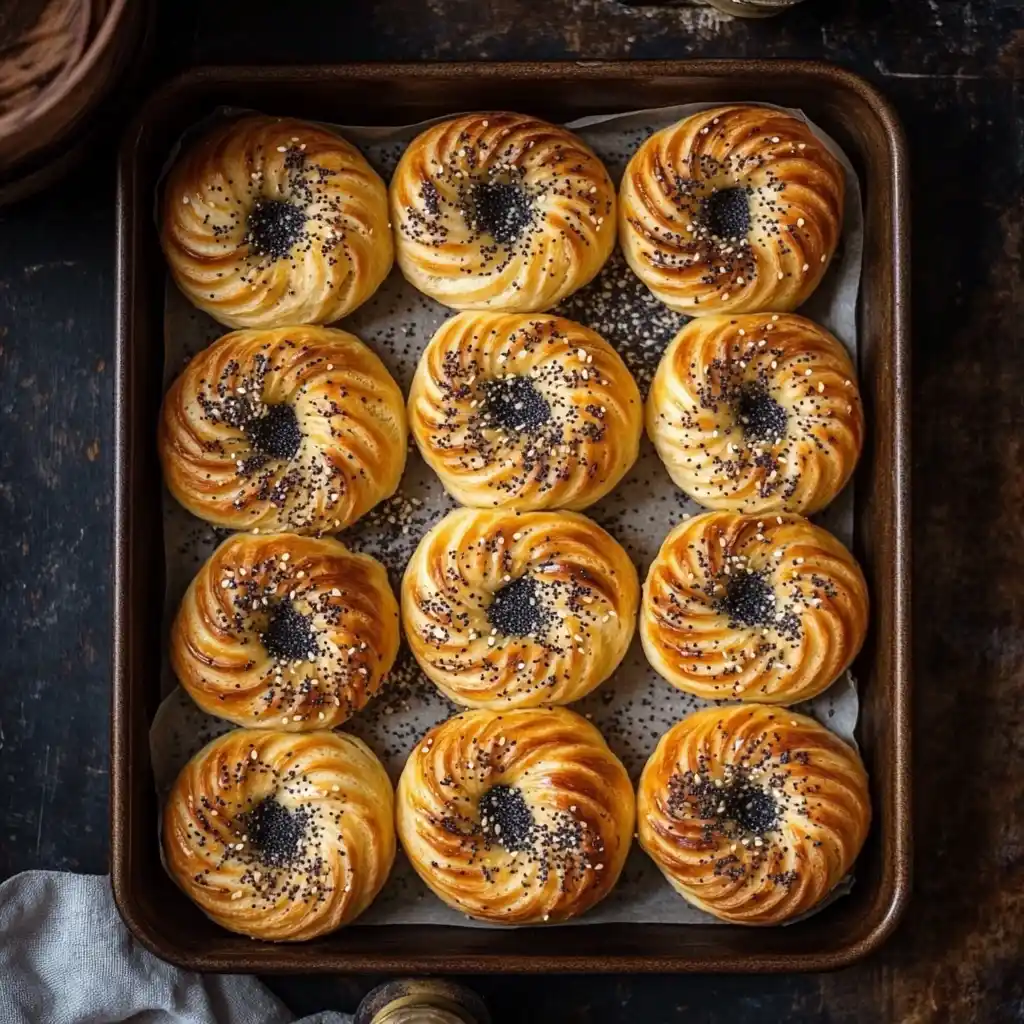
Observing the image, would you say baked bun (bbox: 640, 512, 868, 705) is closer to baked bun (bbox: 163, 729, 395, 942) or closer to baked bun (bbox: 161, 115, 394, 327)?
baked bun (bbox: 163, 729, 395, 942)

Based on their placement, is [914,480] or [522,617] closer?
[522,617]

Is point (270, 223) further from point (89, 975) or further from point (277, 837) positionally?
point (89, 975)

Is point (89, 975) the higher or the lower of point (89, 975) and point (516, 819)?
the lower

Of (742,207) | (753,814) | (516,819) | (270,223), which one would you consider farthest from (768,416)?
(270,223)

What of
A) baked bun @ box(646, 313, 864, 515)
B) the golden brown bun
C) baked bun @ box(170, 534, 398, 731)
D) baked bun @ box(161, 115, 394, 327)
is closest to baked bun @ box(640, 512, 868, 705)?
baked bun @ box(646, 313, 864, 515)

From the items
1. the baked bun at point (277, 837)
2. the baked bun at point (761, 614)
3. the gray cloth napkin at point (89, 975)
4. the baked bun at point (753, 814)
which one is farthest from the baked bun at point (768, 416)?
the gray cloth napkin at point (89, 975)

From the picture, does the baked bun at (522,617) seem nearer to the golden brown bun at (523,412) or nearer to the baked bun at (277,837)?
the golden brown bun at (523,412)

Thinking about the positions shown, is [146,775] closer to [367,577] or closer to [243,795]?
[243,795]
